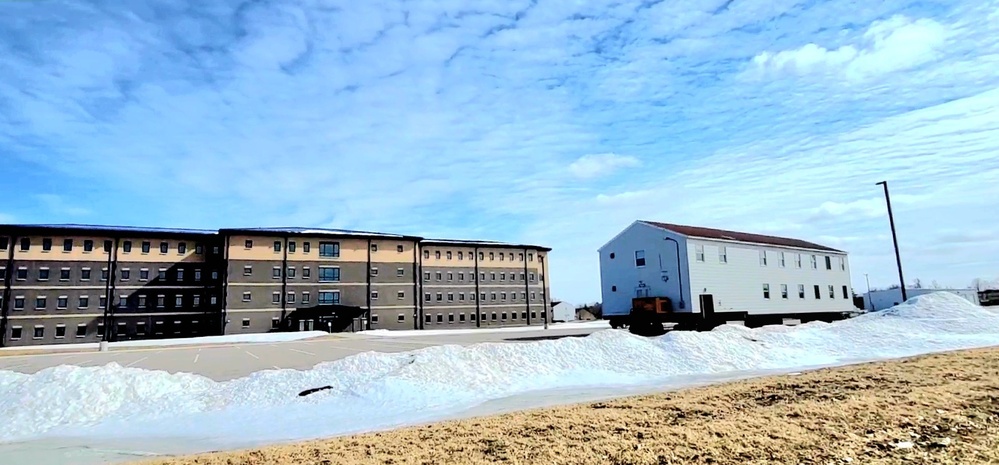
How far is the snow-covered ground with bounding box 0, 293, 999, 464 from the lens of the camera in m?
10.2

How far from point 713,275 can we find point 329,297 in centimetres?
4113

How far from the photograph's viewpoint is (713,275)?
32406 millimetres

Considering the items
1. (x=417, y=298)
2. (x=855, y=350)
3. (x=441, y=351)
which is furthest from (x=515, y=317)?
(x=441, y=351)

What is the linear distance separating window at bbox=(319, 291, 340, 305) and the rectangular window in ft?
120

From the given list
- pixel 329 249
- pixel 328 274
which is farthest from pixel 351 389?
pixel 329 249

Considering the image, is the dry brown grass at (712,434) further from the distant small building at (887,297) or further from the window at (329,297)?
the distant small building at (887,297)

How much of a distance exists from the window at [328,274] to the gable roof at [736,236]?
37.4 meters

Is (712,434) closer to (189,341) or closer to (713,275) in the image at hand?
(713,275)

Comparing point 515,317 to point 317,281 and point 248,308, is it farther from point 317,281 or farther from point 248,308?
point 248,308

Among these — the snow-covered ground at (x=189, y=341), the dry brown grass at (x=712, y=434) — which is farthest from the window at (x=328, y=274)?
the dry brown grass at (x=712, y=434)

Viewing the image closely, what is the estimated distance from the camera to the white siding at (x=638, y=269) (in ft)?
104

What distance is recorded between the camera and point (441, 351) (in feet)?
54.0

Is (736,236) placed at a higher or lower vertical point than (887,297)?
higher

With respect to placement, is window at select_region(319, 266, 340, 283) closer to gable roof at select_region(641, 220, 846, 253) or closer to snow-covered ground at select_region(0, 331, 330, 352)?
snow-covered ground at select_region(0, 331, 330, 352)
